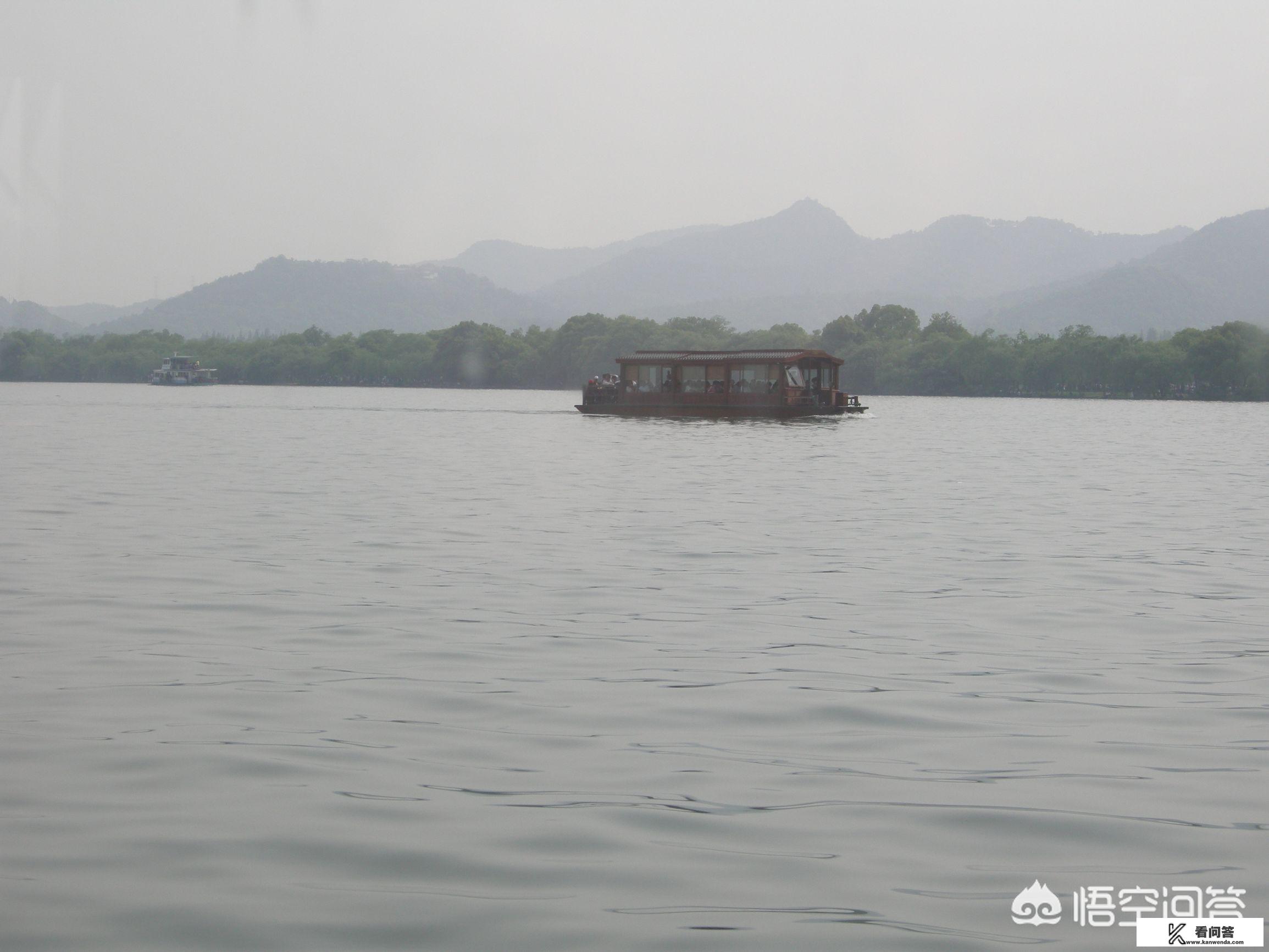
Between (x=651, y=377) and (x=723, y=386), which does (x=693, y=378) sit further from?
(x=651, y=377)

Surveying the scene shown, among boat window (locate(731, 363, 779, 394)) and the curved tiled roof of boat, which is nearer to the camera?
the curved tiled roof of boat

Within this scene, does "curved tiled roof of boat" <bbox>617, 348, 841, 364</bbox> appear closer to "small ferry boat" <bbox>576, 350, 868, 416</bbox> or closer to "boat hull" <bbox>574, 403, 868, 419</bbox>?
"small ferry boat" <bbox>576, 350, 868, 416</bbox>

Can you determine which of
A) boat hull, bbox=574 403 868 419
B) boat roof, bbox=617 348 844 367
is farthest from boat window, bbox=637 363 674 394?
boat hull, bbox=574 403 868 419

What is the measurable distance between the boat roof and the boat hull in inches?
107

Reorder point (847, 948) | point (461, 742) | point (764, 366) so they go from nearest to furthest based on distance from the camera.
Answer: point (847, 948) < point (461, 742) < point (764, 366)

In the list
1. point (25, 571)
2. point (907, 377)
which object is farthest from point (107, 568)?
point (907, 377)

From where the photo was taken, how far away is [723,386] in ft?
260

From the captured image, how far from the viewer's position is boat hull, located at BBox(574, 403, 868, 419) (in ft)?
253

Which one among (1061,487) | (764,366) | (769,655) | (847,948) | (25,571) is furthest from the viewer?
(764,366)

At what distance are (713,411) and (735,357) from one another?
11.7 feet

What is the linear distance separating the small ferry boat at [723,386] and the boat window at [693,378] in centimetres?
5

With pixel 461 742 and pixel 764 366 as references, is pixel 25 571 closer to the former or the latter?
pixel 461 742

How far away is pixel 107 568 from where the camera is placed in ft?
52.4

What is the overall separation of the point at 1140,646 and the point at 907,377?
554ft
